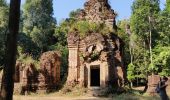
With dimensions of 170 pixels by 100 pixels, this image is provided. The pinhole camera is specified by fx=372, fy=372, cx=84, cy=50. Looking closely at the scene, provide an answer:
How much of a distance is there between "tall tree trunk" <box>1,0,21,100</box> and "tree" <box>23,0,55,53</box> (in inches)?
1263

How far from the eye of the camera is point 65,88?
2195cm

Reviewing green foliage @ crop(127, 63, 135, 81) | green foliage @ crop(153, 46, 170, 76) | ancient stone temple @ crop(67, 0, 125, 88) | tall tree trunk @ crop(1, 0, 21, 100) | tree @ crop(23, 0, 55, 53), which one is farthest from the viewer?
tree @ crop(23, 0, 55, 53)

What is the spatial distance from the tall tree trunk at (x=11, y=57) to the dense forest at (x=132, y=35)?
19583 millimetres

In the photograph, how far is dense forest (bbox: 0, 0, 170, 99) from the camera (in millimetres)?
34125

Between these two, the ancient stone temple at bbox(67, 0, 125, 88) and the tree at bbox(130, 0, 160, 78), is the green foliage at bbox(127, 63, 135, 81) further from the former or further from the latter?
the ancient stone temple at bbox(67, 0, 125, 88)

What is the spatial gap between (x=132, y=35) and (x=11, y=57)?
30.9 metres

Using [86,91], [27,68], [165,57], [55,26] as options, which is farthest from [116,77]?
[55,26]

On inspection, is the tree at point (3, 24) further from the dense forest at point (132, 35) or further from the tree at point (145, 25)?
the tree at point (145, 25)

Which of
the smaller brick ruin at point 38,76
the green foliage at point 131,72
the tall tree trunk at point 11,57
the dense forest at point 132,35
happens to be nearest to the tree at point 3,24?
the dense forest at point 132,35

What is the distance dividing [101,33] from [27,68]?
16.3ft

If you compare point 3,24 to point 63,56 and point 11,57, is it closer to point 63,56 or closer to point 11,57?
point 63,56

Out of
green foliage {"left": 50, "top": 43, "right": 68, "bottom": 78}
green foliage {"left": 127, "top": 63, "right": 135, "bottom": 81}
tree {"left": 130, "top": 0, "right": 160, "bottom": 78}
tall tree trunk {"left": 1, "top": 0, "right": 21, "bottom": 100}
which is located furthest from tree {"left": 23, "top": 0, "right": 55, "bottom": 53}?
tall tree trunk {"left": 1, "top": 0, "right": 21, "bottom": 100}

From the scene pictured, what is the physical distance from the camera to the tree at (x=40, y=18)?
42938 millimetres

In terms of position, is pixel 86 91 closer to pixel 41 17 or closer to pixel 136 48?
pixel 136 48
